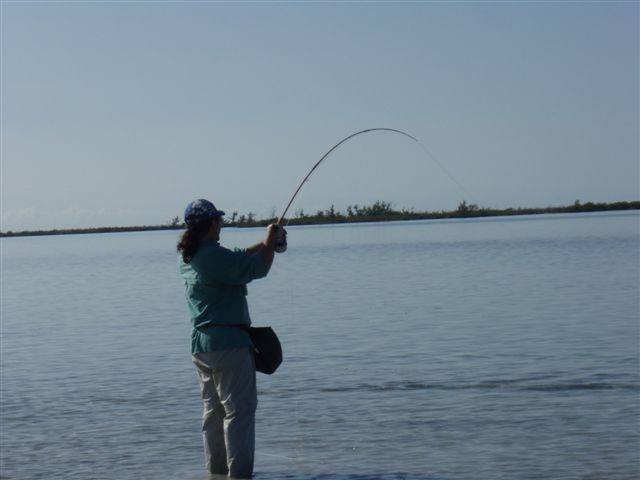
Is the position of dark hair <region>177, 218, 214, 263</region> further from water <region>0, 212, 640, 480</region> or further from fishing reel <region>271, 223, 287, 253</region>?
water <region>0, 212, 640, 480</region>

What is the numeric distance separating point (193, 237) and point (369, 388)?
416 centimetres

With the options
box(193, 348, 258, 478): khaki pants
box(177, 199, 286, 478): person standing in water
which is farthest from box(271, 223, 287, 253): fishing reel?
box(193, 348, 258, 478): khaki pants

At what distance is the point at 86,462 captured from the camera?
25.0 feet

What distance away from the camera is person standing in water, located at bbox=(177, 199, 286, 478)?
601 cm

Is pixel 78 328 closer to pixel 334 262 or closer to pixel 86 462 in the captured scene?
pixel 86 462

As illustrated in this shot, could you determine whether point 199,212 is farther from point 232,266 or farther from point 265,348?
point 265,348

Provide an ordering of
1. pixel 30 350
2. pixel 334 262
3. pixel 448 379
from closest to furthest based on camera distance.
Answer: pixel 448 379, pixel 30 350, pixel 334 262

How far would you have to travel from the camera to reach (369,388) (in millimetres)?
9883

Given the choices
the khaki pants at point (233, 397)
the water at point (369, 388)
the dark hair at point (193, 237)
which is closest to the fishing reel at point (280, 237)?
the dark hair at point (193, 237)

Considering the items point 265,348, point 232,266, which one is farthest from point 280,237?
point 265,348

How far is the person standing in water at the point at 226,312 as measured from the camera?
237 inches

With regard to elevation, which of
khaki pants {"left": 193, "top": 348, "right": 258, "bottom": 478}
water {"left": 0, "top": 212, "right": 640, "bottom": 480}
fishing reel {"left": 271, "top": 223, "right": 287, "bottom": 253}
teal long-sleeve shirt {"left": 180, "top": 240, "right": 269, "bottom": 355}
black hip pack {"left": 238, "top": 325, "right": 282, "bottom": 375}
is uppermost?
fishing reel {"left": 271, "top": 223, "right": 287, "bottom": 253}

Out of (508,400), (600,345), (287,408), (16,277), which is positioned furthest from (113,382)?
(16,277)

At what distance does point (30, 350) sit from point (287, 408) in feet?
21.0
